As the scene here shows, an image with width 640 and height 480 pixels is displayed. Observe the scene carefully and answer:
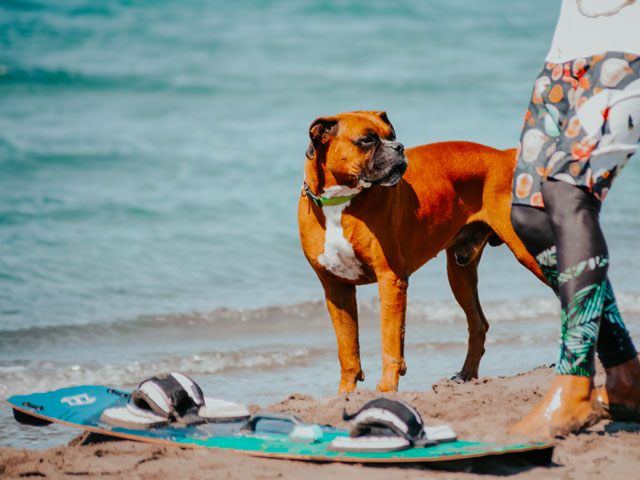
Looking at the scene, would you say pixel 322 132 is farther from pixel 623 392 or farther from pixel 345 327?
pixel 623 392

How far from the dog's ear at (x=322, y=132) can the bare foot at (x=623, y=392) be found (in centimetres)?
198

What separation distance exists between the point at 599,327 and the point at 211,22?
2354cm

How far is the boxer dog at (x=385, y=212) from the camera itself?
4695 millimetres

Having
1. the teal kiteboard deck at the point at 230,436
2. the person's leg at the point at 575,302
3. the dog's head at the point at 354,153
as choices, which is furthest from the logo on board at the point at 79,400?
the person's leg at the point at 575,302

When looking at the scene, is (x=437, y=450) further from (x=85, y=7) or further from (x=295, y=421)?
(x=85, y=7)

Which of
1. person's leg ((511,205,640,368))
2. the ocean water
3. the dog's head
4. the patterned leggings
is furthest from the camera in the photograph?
the ocean water

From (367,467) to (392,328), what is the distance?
1525 millimetres

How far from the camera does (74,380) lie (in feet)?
21.4

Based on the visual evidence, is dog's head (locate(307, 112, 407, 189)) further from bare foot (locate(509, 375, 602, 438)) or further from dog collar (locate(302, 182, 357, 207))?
bare foot (locate(509, 375, 602, 438))

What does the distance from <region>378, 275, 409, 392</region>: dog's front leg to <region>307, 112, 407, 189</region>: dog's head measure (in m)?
0.62

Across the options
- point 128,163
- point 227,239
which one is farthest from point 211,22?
point 227,239

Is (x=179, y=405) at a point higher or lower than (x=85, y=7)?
lower

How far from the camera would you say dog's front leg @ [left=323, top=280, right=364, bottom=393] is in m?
5.07

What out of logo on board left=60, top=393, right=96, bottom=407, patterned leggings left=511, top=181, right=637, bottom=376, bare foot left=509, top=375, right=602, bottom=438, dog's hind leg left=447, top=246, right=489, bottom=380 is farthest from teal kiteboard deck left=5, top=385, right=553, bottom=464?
dog's hind leg left=447, top=246, right=489, bottom=380
